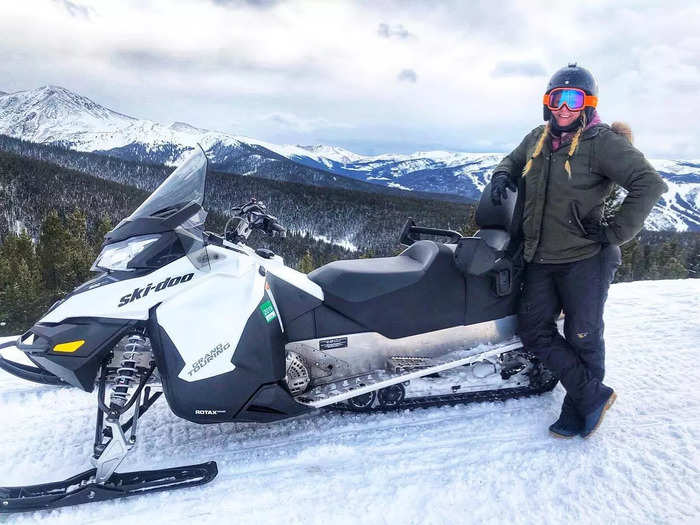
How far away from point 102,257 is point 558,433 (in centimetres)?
300

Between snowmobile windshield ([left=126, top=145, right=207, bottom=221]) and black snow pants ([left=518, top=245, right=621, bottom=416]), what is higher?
snowmobile windshield ([left=126, top=145, right=207, bottom=221])

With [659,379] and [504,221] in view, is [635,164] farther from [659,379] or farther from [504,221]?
[659,379]

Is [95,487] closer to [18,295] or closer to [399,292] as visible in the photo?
[399,292]

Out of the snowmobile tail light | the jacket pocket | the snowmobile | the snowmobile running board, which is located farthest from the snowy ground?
the jacket pocket

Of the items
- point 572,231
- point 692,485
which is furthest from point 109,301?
point 692,485

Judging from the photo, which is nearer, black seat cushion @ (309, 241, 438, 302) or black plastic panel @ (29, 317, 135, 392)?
black plastic panel @ (29, 317, 135, 392)

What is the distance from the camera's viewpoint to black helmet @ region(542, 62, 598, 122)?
2.92 metres

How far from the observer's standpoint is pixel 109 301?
98.9 inches

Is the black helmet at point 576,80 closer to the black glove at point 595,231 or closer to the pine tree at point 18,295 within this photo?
the black glove at point 595,231

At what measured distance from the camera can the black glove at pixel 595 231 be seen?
2.89 meters

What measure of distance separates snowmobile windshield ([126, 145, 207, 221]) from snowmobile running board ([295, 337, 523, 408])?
1432 mm

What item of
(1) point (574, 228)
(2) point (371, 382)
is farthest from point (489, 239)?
(2) point (371, 382)

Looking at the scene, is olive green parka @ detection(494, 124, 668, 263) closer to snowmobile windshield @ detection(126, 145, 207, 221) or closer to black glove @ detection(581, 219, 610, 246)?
black glove @ detection(581, 219, 610, 246)

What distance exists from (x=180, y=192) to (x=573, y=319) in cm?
267
